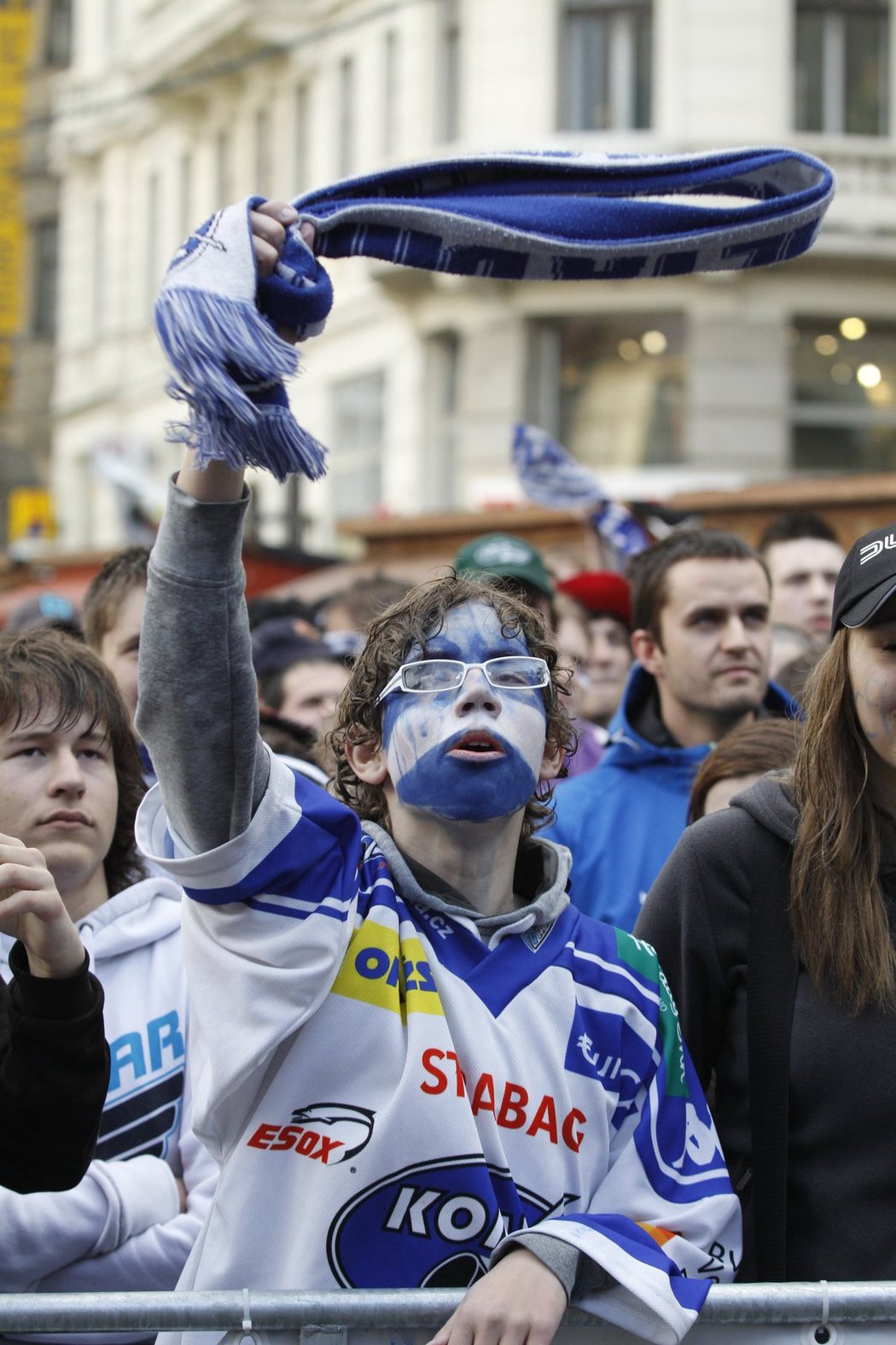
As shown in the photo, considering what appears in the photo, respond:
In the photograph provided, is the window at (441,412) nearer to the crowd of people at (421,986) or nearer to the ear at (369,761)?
the crowd of people at (421,986)

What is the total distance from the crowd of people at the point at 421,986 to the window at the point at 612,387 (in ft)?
52.9

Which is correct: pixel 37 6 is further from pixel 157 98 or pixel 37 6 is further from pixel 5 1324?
pixel 5 1324

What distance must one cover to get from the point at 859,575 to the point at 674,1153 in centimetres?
90

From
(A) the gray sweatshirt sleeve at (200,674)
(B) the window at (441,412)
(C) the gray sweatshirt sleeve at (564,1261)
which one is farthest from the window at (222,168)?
(C) the gray sweatshirt sleeve at (564,1261)

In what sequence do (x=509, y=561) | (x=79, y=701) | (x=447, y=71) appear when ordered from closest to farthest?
(x=79, y=701) → (x=509, y=561) → (x=447, y=71)

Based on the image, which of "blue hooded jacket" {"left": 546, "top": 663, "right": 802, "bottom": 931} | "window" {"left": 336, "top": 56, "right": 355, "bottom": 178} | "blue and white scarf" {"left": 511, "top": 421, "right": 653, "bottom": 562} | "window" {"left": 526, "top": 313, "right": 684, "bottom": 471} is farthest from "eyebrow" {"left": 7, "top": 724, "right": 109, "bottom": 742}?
"window" {"left": 336, "top": 56, "right": 355, "bottom": 178}

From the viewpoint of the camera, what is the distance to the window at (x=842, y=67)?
62.6 feet

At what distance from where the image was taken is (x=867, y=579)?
105 inches

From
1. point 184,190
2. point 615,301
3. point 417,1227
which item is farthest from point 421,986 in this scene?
point 184,190

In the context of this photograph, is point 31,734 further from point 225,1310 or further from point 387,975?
point 225,1310

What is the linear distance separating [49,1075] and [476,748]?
0.70 meters

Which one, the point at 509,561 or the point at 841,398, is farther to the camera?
the point at 841,398

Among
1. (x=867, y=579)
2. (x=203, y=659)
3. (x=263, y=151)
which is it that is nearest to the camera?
(x=203, y=659)

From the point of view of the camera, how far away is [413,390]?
20375mm
